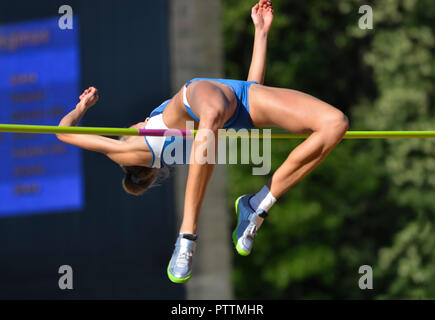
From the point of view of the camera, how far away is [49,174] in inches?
376

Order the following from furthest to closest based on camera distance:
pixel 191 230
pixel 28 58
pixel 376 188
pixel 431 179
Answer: pixel 376 188 → pixel 431 179 → pixel 28 58 → pixel 191 230

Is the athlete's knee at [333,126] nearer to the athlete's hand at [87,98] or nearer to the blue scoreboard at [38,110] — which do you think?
the athlete's hand at [87,98]

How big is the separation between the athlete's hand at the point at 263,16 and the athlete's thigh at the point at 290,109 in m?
0.60

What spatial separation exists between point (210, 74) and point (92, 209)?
6.01ft

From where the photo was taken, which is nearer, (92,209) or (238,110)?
(238,110)

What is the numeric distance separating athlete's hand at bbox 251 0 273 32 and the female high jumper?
34cm

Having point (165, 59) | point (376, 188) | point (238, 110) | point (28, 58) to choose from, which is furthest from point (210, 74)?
point (376, 188)

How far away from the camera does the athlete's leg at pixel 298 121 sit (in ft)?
16.3

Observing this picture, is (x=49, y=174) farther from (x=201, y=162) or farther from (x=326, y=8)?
Result: (x=326, y=8)

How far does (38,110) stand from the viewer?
9.45m

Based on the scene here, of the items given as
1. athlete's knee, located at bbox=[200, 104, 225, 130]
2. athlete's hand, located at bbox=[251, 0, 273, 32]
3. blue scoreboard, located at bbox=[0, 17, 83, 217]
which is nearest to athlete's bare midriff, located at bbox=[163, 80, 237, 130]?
athlete's knee, located at bbox=[200, 104, 225, 130]

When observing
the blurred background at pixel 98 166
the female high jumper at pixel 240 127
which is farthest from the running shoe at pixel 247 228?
the blurred background at pixel 98 166

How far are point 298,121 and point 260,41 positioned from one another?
27.7 inches
